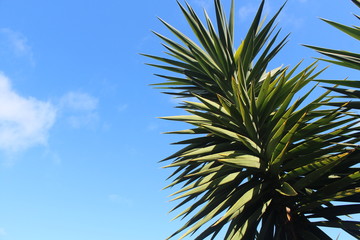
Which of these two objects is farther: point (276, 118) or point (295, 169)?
point (276, 118)

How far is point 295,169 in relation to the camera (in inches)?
105

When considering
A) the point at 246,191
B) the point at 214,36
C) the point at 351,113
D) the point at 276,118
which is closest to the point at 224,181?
the point at 246,191

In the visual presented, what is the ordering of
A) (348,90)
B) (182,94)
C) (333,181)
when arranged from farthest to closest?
(182,94) → (333,181) → (348,90)

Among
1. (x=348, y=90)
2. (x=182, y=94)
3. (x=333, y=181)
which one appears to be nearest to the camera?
(x=348, y=90)

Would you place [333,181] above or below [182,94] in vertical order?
below

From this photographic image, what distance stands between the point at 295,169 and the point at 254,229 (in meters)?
0.60

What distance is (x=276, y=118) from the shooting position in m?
2.87

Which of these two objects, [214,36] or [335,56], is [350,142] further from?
[214,36]

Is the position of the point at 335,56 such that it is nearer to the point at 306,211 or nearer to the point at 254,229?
the point at 306,211

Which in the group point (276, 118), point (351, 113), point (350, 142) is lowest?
point (350, 142)

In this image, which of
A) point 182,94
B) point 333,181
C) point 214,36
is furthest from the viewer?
point 182,94

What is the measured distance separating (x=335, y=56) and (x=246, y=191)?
129 centimetres

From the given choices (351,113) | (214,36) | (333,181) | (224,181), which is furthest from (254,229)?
(214,36)

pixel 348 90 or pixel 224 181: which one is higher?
pixel 348 90
